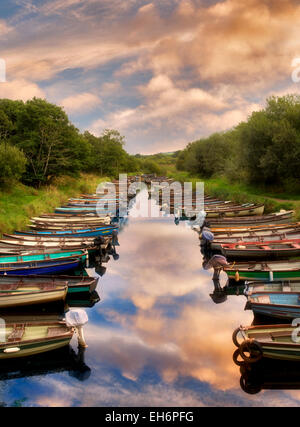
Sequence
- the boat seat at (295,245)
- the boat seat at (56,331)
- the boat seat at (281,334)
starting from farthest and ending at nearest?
the boat seat at (295,245) → the boat seat at (56,331) → the boat seat at (281,334)

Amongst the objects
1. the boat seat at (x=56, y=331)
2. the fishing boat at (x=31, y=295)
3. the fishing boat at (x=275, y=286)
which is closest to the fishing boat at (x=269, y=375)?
the fishing boat at (x=275, y=286)

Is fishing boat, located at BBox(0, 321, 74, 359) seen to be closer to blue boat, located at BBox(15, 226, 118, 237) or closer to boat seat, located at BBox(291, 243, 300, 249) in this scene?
blue boat, located at BBox(15, 226, 118, 237)

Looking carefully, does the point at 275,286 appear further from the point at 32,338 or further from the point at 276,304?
the point at 32,338

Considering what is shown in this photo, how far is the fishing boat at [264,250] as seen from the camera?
1716cm

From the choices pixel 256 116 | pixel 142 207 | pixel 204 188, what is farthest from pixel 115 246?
pixel 204 188

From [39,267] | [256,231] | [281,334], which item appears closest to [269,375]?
[281,334]

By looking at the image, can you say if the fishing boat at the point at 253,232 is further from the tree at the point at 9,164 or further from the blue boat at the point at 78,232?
the tree at the point at 9,164

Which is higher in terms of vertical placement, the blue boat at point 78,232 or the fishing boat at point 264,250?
the blue boat at point 78,232

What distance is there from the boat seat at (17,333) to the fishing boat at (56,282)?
10.6 feet

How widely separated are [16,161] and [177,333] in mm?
25722

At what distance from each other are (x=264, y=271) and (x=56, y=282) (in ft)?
30.7

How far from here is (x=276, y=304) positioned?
1055cm
